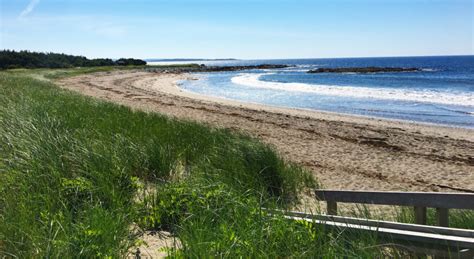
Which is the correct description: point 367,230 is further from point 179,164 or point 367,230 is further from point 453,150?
point 453,150

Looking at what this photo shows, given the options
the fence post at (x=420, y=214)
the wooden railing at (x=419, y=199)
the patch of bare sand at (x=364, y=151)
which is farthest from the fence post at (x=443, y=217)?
the patch of bare sand at (x=364, y=151)

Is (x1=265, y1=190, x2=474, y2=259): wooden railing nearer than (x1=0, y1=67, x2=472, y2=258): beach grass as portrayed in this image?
Yes

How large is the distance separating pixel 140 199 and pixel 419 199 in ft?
9.13

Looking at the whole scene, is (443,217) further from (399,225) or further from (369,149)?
(369,149)

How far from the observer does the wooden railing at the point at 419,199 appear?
11.7ft

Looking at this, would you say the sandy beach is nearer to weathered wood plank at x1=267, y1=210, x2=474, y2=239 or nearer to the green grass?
the green grass

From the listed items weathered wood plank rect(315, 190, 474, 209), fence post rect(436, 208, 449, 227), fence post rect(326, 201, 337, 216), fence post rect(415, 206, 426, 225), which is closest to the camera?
weathered wood plank rect(315, 190, 474, 209)

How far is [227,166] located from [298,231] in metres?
2.42

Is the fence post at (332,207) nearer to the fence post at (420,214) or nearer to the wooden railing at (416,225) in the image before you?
the wooden railing at (416,225)

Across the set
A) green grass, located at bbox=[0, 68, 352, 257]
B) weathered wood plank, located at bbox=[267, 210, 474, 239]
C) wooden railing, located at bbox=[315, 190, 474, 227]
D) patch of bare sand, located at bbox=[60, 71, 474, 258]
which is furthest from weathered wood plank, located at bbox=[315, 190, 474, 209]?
green grass, located at bbox=[0, 68, 352, 257]

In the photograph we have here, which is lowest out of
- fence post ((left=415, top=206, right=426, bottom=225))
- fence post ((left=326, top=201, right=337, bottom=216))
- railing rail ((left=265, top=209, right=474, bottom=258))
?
fence post ((left=326, top=201, right=337, bottom=216))

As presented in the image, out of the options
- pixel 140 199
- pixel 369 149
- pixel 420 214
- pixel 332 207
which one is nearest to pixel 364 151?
pixel 369 149

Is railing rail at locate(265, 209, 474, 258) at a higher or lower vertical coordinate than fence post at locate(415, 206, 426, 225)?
higher

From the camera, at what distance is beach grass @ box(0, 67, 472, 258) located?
3.11m
